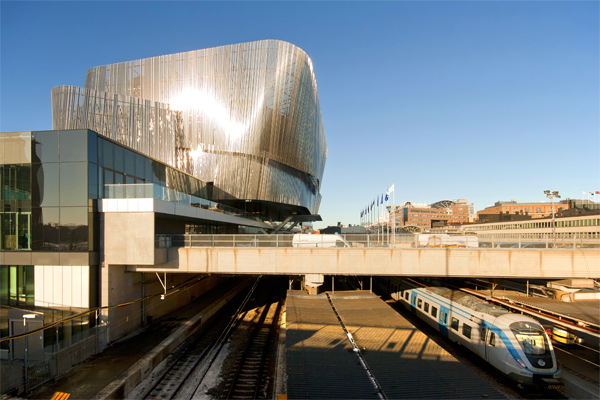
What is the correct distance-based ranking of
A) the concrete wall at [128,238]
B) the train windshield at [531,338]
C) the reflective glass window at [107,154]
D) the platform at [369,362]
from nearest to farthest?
the platform at [369,362]
the train windshield at [531,338]
the concrete wall at [128,238]
the reflective glass window at [107,154]

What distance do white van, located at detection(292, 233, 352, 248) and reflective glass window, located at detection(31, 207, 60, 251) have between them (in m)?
12.8

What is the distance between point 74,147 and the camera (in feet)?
56.2

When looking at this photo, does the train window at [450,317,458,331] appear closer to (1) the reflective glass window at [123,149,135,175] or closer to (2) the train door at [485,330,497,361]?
(2) the train door at [485,330,497,361]

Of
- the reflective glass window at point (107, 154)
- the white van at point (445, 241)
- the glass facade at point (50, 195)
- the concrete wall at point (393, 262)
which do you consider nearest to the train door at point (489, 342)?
the concrete wall at point (393, 262)

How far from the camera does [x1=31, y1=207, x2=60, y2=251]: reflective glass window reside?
55.4ft

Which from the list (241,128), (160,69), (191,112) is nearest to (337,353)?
(241,128)

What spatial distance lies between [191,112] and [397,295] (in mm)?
40464

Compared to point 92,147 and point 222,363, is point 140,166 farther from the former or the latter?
point 222,363

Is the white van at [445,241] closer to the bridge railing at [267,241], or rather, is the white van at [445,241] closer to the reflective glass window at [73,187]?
the bridge railing at [267,241]

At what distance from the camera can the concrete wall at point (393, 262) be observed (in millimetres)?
17859

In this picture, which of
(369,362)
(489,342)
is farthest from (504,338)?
(369,362)

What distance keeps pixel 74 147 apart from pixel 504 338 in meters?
22.4

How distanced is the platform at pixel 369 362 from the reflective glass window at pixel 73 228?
11575mm

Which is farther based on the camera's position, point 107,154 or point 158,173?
point 158,173
